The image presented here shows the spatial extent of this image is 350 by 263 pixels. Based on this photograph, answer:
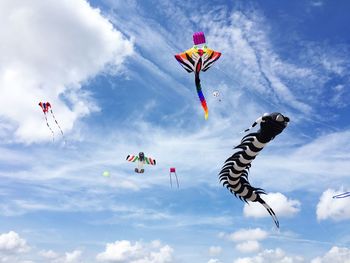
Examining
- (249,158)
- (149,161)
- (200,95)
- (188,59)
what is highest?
(149,161)

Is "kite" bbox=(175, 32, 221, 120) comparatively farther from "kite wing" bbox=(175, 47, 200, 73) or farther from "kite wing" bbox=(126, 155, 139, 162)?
"kite wing" bbox=(126, 155, 139, 162)

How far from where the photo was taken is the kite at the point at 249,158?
2812 centimetres

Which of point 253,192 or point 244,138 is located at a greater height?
point 244,138

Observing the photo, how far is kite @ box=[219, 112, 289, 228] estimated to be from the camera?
92.3 ft

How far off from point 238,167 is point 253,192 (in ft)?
9.92

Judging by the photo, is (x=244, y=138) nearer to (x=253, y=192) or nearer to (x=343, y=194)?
(x=253, y=192)

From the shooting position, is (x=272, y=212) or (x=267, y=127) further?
(x=272, y=212)

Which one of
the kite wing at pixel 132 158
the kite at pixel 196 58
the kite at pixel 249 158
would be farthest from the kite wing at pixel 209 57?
the kite wing at pixel 132 158

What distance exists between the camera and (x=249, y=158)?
29906mm

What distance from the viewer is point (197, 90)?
131ft

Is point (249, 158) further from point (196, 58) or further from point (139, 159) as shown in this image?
point (139, 159)

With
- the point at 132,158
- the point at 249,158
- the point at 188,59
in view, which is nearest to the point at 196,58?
the point at 188,59

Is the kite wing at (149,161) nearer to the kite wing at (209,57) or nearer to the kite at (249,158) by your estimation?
the kite wing at (209,57)

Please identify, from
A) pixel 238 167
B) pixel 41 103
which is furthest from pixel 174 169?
pixel 238 167
